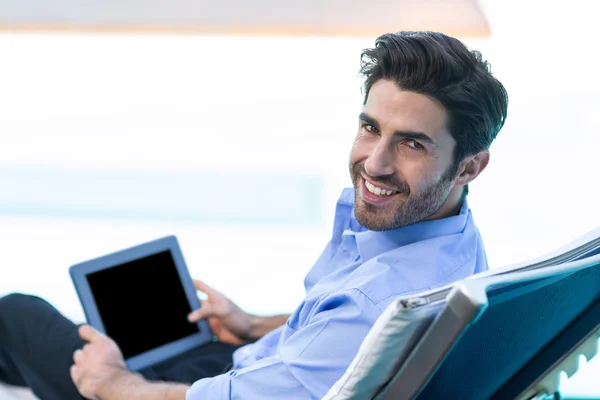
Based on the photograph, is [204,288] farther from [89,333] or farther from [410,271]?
[410,271]

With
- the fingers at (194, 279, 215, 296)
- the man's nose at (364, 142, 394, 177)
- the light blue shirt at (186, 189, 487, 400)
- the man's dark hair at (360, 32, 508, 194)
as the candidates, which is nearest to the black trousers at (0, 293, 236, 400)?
the fingers at (194, 279, 215, 296)

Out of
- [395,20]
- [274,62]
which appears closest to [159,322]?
[395,20]

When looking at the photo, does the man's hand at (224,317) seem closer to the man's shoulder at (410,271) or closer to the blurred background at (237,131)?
the man's shoulder at (410,271)

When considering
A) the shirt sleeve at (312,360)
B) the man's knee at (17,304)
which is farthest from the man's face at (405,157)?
the man's knee at (17,304)

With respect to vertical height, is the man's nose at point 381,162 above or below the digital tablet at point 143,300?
above

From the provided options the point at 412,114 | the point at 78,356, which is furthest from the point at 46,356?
the point at 412,114

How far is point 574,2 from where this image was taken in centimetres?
211

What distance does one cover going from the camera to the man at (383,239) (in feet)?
3.74

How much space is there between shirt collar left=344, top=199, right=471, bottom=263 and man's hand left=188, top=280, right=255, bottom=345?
41cm

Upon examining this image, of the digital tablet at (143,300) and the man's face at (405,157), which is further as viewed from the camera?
the digital tablet at (143,300)

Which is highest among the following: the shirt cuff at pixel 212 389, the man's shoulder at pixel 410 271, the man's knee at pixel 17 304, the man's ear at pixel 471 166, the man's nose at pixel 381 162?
the man's nose at pixel 381 162

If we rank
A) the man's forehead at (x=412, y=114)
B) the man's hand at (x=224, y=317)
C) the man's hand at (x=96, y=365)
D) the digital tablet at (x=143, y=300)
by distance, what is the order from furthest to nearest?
the man's hand at (x=224, y=317)
the digital tablet at (x=143, y=300)
the man's hand at (x=96, y=365)
the man's forehead at (x=412, y=114)

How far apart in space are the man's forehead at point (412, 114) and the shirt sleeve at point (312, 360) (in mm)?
281

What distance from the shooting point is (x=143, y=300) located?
1558mm
